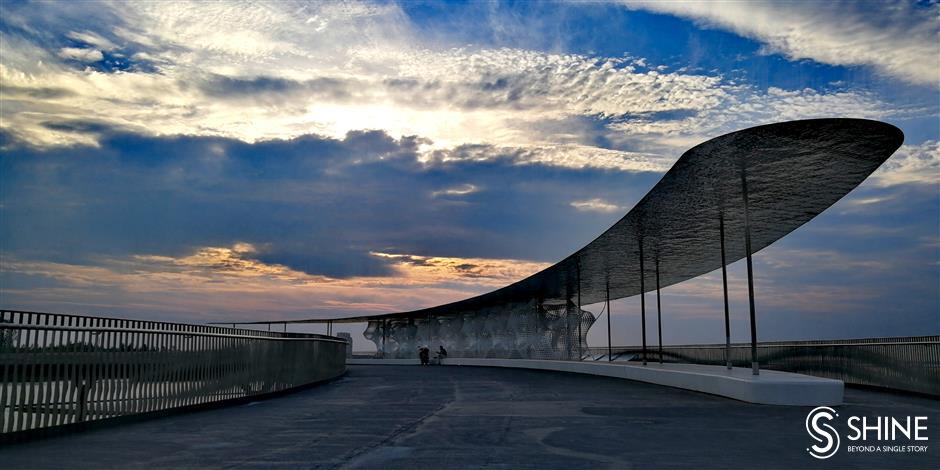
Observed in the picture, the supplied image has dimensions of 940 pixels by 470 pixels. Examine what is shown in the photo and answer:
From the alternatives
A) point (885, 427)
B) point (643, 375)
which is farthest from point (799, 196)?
point (643, 375)

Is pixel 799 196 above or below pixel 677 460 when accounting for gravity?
above

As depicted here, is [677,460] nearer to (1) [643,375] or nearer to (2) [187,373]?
(2) [187,373]

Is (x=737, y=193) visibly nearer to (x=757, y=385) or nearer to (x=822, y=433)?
(x=757, y=385)

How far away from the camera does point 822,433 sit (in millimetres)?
11336

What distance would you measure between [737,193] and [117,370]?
14.0 metres

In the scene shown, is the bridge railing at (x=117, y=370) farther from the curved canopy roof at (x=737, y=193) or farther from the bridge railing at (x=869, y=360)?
the bridge railing at (x=869, y=360)

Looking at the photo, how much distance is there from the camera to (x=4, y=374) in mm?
10250

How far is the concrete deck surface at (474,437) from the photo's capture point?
28.0 ft

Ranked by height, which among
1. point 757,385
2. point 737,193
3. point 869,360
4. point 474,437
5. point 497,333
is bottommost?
point 474,437

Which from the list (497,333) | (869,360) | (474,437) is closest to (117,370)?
(474,437)

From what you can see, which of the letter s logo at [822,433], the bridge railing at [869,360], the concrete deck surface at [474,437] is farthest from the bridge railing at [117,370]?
the bridge railing at [869,360]

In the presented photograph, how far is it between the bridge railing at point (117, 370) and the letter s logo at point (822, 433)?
10.1 metres

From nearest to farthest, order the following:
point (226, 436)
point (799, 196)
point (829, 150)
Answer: point (226, 436)
point (829, 150)
point (799, 196)

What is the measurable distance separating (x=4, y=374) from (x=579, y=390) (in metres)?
15.1
